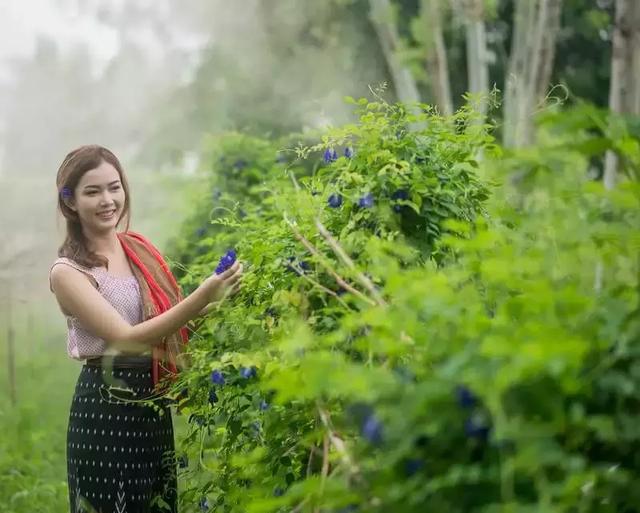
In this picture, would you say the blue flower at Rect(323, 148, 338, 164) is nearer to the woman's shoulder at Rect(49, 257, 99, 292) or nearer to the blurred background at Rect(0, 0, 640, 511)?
Answer: the woman's shoulder at Rect(49, 257, 99, 292)

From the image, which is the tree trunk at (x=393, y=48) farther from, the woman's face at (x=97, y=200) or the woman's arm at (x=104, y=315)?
the woman's arm at (x=104, y=315)

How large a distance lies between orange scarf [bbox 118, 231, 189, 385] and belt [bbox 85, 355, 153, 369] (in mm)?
31

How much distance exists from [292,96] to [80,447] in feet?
25.9

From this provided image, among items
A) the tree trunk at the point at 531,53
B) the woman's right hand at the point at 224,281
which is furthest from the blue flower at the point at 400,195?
the tree trunk at the point at 531,53

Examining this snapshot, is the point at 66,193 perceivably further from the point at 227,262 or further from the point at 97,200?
the point at 227,262

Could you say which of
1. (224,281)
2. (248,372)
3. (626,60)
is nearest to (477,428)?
(248,372)

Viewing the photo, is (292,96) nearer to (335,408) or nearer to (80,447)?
(80,447)

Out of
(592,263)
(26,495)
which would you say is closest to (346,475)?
(592,263)

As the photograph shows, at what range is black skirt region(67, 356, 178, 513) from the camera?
2.97m

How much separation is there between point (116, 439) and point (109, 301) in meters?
0.40

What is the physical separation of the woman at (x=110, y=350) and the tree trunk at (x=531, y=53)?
15.0ft

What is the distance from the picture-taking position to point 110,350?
115 inches

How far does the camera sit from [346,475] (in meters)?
1.53

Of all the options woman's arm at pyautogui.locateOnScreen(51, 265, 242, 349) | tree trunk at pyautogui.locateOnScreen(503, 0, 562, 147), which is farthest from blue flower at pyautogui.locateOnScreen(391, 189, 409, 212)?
tree trunk at pyautogui.locateOnScreen(503, 0, 562, 147)
